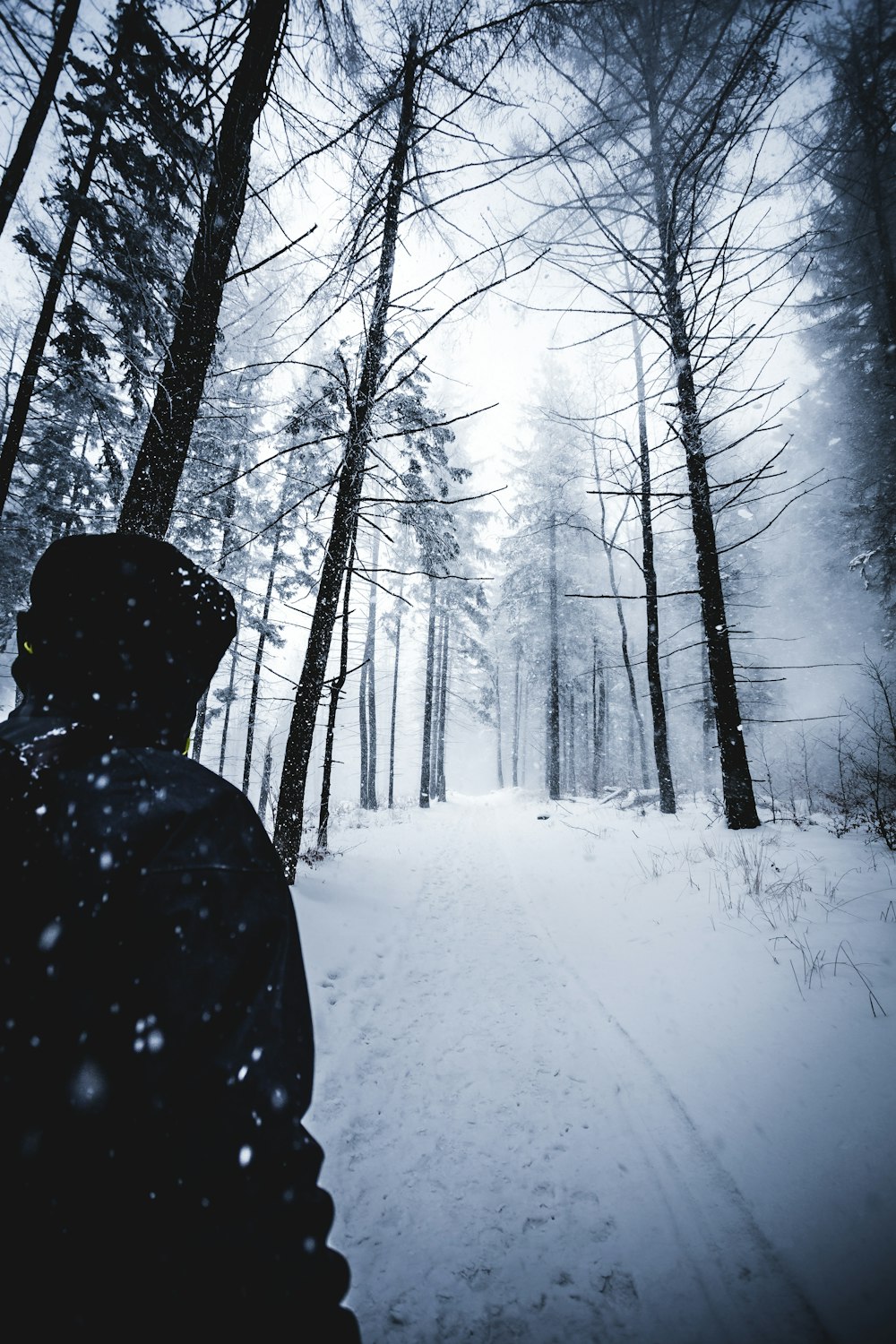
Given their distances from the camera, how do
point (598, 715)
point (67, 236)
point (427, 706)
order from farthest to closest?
point (598, 715)
point (427, 706)
point (67, 236)

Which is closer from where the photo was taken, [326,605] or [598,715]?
[326,605]

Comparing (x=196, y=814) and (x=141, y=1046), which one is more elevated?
(x=196, y=814)

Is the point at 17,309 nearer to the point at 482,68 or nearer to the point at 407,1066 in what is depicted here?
the point at 482,68

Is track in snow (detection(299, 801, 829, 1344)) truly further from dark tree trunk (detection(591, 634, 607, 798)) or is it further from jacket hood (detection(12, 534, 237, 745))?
dark tree trunk (detection(591, 634, 607, 798))

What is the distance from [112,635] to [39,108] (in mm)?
4613

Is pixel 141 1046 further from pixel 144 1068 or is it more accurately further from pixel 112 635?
pixel 112 635

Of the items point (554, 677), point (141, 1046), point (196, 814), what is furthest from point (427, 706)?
point (141, 1046)

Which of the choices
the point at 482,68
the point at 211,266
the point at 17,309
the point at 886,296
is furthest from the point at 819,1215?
the point at 886,296

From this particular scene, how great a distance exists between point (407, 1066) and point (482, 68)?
8.17 metres

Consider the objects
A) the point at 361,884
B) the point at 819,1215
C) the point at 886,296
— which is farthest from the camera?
the point at 886,296

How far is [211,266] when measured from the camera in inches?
159

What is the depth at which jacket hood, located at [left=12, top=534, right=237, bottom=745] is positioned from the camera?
1.25m

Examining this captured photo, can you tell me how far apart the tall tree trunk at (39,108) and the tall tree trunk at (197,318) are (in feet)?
3.18

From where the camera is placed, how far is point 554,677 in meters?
18.4
